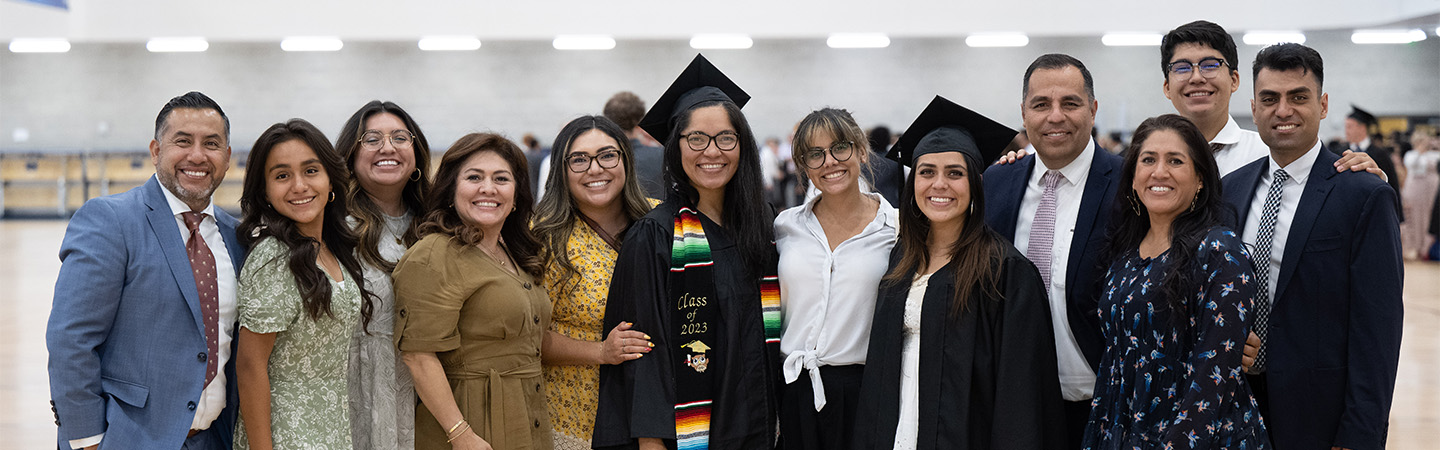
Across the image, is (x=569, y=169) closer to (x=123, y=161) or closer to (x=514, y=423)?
(x=514, y=423)

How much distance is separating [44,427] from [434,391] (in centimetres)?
422

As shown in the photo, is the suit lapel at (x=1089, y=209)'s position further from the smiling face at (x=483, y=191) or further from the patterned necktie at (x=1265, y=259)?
the smiling face at (x=483, y=191)

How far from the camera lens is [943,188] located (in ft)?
8.71

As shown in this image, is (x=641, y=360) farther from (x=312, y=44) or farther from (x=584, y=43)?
(x=312, y=44)

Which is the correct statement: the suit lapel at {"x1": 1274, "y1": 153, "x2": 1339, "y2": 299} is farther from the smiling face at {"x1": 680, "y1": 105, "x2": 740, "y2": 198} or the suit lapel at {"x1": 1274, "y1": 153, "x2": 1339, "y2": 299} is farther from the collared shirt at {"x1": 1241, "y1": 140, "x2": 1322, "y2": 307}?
the smiling face at {"x1": 680, "y1": 105, "x2": 740, "y2": 198}

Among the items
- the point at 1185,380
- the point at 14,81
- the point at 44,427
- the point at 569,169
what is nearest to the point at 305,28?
the point at 14,81

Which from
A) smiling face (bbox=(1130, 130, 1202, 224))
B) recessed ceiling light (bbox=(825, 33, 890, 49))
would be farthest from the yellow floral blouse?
recessed ceiling light (bbox=(825, 33, 890, 49))

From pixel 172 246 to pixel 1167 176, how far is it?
253cm

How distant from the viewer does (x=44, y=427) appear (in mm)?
5496

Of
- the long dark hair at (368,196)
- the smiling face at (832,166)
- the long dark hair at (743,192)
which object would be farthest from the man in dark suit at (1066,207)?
the long dark hair at (368,196)

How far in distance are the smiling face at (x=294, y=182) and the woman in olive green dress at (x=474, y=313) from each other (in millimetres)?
284

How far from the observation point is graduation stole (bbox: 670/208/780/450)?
2752mm

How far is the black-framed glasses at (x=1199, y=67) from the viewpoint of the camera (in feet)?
10.9

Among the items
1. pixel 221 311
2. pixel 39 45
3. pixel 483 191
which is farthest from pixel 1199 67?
pixel 39 45
